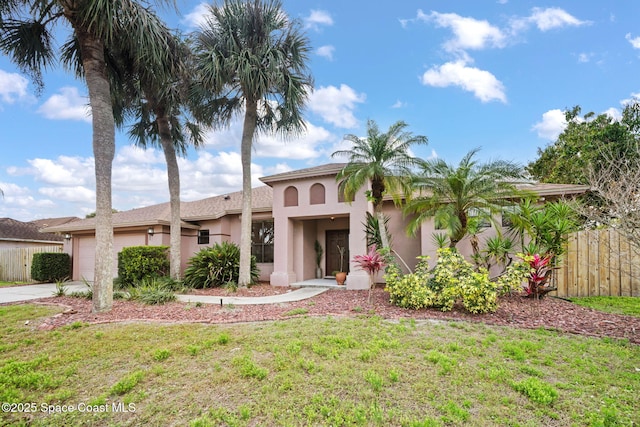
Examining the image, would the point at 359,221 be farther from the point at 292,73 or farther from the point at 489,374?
the point at 489,374

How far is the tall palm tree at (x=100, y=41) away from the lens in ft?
24.6

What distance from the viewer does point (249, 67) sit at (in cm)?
988

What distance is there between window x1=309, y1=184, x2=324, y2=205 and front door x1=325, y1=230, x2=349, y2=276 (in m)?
2.54

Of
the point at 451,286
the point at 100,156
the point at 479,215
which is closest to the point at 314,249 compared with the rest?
the point at 479,215

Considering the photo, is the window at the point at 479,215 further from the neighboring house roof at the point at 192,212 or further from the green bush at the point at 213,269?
the green bush at the point at 213,269

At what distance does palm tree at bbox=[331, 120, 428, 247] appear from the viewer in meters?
9.75

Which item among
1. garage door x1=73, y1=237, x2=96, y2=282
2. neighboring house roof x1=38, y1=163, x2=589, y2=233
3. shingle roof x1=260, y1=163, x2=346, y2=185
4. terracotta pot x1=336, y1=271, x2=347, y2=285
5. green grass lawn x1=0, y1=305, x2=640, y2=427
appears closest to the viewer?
green grass lawn x1=0, y1=305, x2=640, y2=427

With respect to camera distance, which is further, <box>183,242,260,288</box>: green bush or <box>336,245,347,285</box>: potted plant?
<box>336,245,347,285</box>: potted plant

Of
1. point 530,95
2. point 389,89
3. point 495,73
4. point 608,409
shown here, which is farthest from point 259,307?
point 530,95

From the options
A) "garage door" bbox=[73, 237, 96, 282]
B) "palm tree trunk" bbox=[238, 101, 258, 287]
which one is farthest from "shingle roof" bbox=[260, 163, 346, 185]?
"garage door" bbox=[73, 237, 96, 282]

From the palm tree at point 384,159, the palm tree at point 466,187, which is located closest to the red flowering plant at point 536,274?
the palm tree at point 466,187

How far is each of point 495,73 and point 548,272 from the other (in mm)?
7577

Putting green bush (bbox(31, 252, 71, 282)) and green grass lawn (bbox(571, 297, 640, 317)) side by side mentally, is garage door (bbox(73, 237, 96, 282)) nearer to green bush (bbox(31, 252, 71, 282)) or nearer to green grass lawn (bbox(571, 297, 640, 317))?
green bush (bbox(31, 252, 71, 282))

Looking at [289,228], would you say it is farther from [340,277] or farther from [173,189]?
[173,189]
